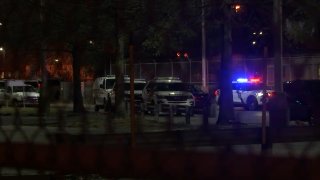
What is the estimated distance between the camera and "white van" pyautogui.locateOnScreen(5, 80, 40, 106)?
192cm

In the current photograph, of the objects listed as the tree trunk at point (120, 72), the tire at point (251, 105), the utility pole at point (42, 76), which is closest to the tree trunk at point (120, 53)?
the tree trunk at point (120, 72)

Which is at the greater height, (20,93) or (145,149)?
(20,93)

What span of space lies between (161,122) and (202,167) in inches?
9.2

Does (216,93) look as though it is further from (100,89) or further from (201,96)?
(100,89)

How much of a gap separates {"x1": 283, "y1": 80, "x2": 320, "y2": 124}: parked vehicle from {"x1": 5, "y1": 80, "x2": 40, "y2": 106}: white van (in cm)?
88

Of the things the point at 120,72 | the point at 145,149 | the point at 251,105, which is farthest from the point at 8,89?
the point at 251,105

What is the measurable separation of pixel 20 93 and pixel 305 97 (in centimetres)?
108

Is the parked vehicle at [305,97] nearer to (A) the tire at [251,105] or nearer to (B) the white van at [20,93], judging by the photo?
(A) the tire at [251,105]

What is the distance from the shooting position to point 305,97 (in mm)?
1613

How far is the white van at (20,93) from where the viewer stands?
192 centimetres

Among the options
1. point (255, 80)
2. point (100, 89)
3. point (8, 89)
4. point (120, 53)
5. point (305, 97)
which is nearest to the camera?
point (255, 80)

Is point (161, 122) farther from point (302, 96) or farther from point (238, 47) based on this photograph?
point (302, 96)

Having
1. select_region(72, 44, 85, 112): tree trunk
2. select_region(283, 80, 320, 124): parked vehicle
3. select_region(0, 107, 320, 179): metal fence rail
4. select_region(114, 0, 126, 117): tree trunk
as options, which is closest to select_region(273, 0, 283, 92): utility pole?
select_region(283, 80, 320, 124): parked vehicle

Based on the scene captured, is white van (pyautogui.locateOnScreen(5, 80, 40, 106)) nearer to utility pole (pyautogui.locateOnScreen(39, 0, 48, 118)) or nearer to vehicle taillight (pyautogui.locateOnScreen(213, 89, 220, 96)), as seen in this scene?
utility pole (pyautogui.locateOnScreen(39, 0, 48, 118))
